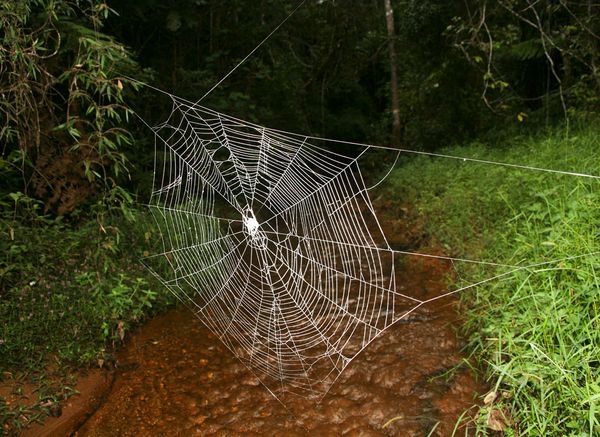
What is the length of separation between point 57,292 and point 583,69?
810 cm

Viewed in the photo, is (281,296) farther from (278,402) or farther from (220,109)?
(220,109)

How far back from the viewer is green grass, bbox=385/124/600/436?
207cm

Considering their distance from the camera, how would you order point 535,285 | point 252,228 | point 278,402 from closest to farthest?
point 535,285 < point 278,402 < point 252,228

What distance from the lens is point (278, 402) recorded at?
2.86 metres

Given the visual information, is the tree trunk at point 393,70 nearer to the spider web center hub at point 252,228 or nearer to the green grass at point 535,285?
the green grass at point 535,285

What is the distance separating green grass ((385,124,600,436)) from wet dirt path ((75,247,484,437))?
0.91 ft

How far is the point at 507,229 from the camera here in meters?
3.96

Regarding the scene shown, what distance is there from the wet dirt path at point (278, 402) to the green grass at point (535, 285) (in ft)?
0.91

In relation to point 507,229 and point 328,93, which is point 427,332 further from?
point 328,93

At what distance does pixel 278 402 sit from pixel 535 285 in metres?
1.93

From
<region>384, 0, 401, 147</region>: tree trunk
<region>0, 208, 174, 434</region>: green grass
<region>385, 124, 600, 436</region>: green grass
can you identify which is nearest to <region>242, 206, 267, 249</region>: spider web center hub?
<region>0, 208, 174, 434</region>: green grass

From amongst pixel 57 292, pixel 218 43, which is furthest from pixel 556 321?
pixel 218 43

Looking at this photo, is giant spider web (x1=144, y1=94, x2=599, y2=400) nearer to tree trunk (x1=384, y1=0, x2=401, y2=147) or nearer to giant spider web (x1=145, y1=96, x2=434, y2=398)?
giant spider web (x1=145, y1=96, x2=434, y2=398)

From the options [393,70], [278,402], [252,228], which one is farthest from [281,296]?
[393,70]
